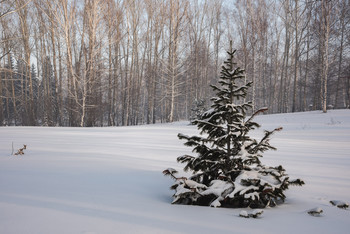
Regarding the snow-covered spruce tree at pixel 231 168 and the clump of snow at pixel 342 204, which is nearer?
the clump of snow at pixel 342 204

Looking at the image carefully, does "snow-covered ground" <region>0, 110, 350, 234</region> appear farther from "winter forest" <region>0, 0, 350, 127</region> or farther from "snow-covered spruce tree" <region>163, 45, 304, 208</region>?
"winter forest" <region>0, 0, 350, 127</region>

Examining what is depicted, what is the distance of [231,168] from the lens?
9.61ft

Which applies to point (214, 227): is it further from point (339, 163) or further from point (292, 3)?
point (292, 3)

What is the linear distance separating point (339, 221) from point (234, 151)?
129cm

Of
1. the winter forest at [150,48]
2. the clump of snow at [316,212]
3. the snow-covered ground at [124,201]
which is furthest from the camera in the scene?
the winter forest at [150,48]

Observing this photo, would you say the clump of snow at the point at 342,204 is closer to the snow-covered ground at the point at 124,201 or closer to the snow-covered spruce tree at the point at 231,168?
the snow-covered ground at the point at 124,201

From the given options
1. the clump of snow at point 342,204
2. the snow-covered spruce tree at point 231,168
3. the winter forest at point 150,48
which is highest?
the winter forest at point 150,48

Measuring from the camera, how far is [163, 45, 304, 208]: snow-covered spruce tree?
8.20 ft

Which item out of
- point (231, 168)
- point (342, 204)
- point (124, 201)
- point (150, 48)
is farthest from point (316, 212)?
A: point (150, 48)

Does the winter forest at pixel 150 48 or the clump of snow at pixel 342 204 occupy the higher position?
the winter forest at pixel 150 48

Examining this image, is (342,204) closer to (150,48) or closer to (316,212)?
(316,212)

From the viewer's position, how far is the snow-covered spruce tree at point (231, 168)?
2.50 meters

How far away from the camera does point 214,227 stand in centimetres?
179

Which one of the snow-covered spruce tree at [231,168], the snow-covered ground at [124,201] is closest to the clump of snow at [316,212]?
the snow-covered ground at [124,201]
